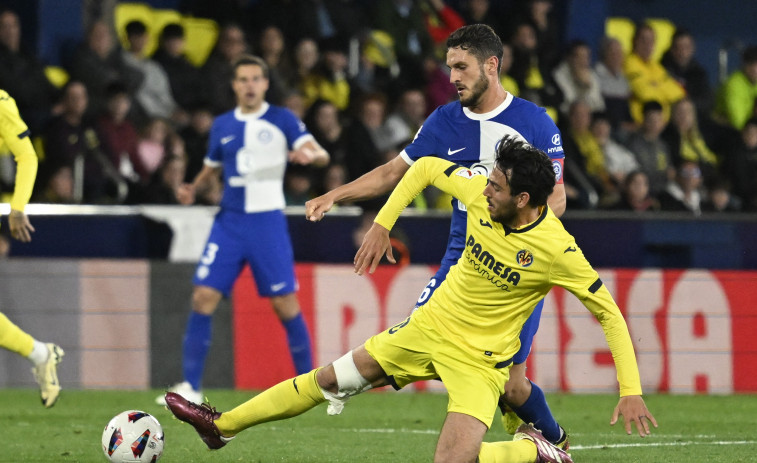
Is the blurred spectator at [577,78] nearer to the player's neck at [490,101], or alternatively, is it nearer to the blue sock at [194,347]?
the blue sock at [194,347]

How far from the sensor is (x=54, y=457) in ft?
21.6

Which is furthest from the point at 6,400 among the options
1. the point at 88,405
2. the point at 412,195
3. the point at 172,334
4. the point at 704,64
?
the point at 704,64

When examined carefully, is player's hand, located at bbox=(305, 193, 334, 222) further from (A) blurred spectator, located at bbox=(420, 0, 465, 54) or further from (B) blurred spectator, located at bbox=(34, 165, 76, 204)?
(A) blurred spectator, located at bbox=(420, 0, 465, 54)

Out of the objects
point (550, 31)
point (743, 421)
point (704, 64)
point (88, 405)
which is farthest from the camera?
point (704, 64)

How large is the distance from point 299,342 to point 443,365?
3499 millimetres

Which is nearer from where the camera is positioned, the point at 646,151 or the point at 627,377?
the point at 627,377

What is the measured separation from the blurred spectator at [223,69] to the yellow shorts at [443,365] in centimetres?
711

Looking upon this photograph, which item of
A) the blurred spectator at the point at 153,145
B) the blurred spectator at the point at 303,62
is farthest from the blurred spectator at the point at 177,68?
the blurred spectator at the point at 303,62

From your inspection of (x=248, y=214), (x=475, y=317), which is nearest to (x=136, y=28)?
(x=248, y=214)

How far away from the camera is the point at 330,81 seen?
42.5 feet

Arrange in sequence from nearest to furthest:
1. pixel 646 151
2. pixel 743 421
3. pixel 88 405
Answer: pixel 743 421, pixel 88 405, pixel 646 151

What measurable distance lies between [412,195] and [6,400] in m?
4.69

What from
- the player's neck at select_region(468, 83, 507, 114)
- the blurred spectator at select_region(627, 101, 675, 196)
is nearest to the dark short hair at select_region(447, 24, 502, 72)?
the player's neck at select_region(468, 83, 507, 114)

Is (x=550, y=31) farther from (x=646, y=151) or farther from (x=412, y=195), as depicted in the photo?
(x=412, y=195)
